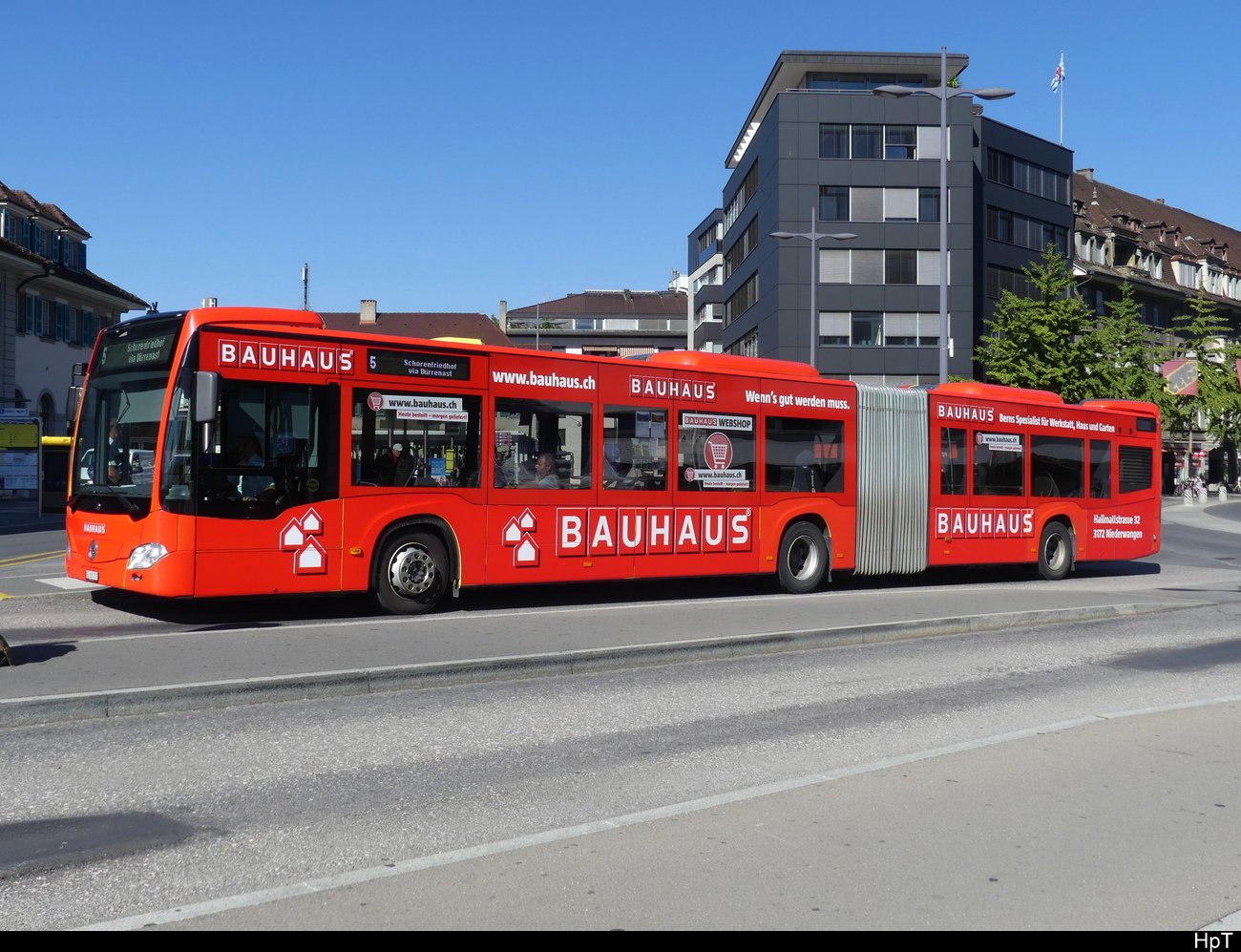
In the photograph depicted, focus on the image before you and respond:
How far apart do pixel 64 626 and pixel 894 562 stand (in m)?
11.3

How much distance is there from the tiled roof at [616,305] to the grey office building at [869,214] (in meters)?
57.8

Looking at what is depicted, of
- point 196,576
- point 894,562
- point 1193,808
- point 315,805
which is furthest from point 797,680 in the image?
point 894,562

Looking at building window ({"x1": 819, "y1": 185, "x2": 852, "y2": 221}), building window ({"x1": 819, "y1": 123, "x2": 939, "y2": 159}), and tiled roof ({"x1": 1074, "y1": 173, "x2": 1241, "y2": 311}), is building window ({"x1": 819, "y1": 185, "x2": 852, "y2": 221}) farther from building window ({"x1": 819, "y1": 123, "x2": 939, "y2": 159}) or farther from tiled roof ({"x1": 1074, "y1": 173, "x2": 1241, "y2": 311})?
tiled roof ({"x1": 1074, "y1": 173, "x2": 1241, "y2": 311})

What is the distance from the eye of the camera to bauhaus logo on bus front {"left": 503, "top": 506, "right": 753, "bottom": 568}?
1366cm

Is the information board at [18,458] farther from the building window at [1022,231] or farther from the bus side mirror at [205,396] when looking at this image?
the building window at [1022,231]

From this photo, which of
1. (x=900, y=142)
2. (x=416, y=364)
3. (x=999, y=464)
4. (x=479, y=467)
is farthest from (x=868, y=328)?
(x=416, y=364)

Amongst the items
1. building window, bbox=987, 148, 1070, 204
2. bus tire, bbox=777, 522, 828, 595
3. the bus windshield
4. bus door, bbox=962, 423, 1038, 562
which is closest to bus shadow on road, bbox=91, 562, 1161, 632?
bus tire, bbox=777, 522, 828, 595

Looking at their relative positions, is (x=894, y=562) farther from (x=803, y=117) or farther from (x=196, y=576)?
(x=803, y=117)

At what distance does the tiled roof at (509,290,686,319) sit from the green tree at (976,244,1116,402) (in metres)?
69.4

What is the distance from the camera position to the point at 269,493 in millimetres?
11820

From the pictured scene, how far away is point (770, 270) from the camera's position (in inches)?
2334

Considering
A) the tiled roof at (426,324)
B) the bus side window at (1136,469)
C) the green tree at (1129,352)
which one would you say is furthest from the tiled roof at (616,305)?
the bus side window at (1136,469)

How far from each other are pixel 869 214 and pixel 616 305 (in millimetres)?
62403
